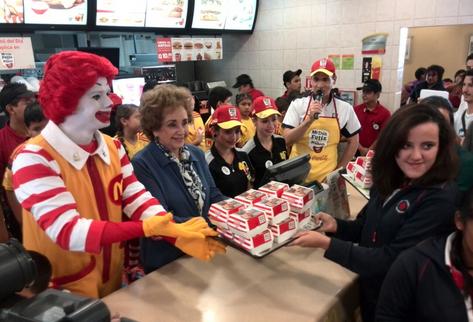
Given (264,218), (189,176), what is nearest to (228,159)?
(189,176)

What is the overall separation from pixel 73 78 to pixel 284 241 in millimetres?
1038

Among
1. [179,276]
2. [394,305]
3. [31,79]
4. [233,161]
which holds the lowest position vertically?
[179,276]

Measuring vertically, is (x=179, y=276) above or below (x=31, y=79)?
below

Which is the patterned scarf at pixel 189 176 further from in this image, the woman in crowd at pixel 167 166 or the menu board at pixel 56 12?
the menu board at pixel 56 12

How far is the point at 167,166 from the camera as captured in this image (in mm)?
1804

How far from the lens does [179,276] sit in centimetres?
162

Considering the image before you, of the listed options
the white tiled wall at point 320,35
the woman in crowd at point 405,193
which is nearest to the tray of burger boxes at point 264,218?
the woman in crowd at point 405,193

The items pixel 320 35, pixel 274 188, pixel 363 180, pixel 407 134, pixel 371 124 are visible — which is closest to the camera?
pixel 407 134

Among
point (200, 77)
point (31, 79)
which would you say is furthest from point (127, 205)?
point (200, 77)

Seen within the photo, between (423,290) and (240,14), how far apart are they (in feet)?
19.5

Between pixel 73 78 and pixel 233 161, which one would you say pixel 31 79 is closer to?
pixel 233 161

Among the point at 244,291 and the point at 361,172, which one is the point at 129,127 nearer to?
the point at 361,172

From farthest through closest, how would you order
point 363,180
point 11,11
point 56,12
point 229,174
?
point 56,12 → point 11,11 → point 229,174 → point 363,180

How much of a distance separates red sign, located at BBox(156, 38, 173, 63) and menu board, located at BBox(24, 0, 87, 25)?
1.10 m
